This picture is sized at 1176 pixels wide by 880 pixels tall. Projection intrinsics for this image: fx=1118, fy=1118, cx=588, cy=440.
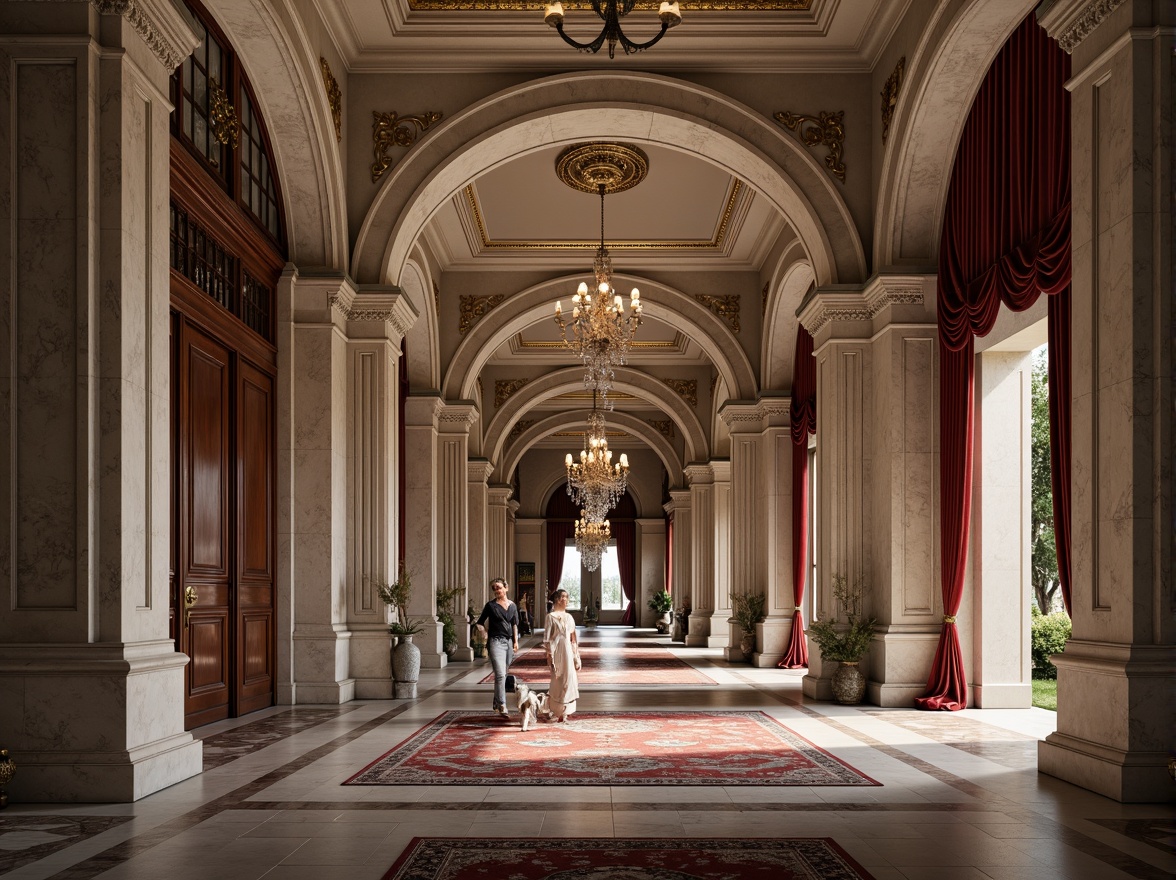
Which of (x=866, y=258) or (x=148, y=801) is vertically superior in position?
(x=866, y=258)

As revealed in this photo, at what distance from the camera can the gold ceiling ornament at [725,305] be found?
1839cm

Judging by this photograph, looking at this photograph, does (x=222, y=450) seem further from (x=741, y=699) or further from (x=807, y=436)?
(x=807, y=436)

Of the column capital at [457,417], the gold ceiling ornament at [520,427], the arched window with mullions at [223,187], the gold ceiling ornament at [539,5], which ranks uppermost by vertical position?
the gold ceiling ornament at [539,5]

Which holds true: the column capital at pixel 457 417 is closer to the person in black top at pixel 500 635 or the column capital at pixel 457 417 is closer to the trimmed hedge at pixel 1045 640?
the person in black top at pixel 500 635

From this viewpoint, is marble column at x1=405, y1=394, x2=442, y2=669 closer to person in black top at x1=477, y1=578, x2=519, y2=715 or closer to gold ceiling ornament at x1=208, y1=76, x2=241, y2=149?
person in black top at x1=477, y1=578, x2=519, y2=715

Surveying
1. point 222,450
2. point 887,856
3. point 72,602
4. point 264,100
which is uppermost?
point 264,100

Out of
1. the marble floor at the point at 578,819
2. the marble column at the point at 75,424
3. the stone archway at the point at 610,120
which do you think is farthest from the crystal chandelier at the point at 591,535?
the marble column at the point at 75,424

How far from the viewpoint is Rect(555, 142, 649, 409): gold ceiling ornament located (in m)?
13.9

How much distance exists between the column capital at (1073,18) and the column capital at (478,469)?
17239mm

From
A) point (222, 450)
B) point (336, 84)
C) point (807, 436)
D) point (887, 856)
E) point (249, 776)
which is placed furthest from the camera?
point (807, 436)

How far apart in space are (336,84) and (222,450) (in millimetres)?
3961

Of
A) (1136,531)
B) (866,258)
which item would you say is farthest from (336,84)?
(1136,531)

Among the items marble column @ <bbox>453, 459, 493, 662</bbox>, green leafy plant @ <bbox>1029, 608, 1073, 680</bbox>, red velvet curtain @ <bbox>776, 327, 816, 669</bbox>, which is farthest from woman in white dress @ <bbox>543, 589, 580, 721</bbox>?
marble column @ <bbox>453, 459, 493, 662</bbox>

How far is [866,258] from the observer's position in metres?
11.8
